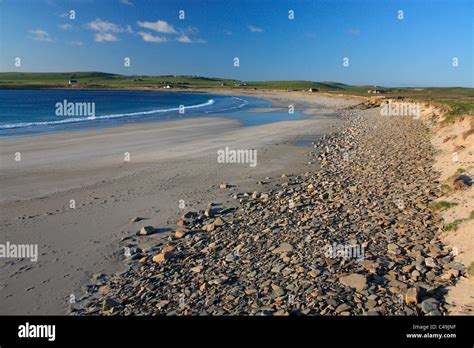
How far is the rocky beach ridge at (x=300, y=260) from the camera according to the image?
6.62m

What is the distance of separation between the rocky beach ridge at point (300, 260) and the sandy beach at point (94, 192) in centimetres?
81

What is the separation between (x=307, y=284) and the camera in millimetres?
7125

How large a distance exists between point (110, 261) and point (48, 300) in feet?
6.05

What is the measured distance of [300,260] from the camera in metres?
8.20

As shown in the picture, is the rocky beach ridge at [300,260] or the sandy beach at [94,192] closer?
the rocky beach ridge at [300,260]

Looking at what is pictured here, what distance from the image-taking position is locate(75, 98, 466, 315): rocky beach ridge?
6.62 meters

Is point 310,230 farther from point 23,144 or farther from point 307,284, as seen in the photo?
point 23,144

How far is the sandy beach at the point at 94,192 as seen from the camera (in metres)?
8.35

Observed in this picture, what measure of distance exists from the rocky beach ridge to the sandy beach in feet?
2.66

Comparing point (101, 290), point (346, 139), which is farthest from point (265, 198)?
point (346, 139)

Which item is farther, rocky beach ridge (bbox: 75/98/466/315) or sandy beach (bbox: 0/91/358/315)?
sandy beach (bbox: 0/91/358/315)

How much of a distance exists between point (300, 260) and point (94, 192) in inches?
388

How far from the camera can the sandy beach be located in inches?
329
